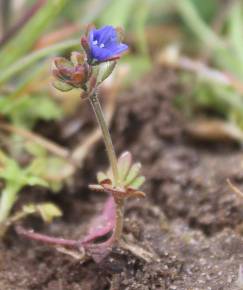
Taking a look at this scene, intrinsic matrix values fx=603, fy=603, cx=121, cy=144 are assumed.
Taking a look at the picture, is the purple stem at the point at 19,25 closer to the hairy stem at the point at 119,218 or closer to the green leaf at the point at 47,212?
the green leaf at the point at 47,212

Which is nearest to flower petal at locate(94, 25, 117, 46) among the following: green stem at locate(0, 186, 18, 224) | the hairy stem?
the hairy stem

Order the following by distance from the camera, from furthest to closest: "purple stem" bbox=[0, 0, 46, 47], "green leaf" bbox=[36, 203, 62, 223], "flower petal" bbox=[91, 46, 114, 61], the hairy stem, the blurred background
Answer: "purple stem" bbox=[0, 0, 46, 47]
the blurred background
"green leaf" bbox=[36, 203, 62, 223]
the hairy stem
"flower petal" bbox=[91, 46, 114, 61]

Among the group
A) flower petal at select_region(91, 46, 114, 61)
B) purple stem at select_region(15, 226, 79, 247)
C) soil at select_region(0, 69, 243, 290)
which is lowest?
soil at select_region(0, 69, 243, 290)

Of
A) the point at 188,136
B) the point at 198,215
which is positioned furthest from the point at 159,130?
the point at 198,215

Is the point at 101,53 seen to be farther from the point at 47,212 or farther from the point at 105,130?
the point at 47,212

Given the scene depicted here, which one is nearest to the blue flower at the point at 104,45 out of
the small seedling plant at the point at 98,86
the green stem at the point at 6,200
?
the small seedling plant at the point at 98,86

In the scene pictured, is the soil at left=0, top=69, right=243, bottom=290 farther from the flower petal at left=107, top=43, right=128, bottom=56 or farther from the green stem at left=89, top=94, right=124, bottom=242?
Answer: the flower petal at left=107, top=43, right=128, bottom=56

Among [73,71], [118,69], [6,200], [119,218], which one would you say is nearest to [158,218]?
[119,218]

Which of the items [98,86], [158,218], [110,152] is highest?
[98,86]
